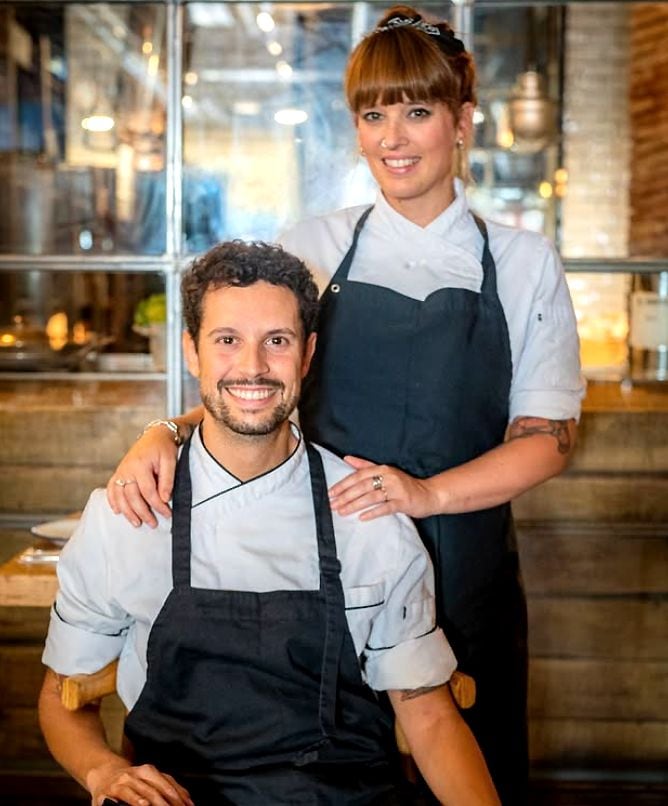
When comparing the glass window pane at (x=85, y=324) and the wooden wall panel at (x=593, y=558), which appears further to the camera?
the glass window pane at (x=85, y=324)

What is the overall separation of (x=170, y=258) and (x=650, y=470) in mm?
1331

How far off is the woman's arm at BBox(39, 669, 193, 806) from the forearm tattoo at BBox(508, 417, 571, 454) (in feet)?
2.47

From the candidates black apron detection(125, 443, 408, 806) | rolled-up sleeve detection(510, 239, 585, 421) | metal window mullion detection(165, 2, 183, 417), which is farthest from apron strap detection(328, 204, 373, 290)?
metal window mullion detection(165, 2, 183, 417)

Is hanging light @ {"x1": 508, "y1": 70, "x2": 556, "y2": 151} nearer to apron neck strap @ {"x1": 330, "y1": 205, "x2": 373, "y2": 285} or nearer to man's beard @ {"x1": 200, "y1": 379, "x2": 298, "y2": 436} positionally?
apron neck strap @ {"x1": 330, "y1": 205, "x2": 373, "y2": 285}

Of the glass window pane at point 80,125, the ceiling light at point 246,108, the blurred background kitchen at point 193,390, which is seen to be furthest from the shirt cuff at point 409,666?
the ceiling light at point 246,108

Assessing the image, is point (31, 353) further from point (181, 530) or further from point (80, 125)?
point (80, 125)

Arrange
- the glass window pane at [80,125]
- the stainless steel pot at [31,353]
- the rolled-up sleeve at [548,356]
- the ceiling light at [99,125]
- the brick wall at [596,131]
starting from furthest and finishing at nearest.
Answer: the brick wall at [596,131], the ceiling light at [99,125], the glass window pane at [80,125], the stainless steel pot at [31,353], the rolled-up sleeve at [548,356]

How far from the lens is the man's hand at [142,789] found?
1.30 m

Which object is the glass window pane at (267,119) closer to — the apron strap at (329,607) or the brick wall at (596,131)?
the apron strap at (329,607)

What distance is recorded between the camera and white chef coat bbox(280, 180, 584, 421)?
1.83m

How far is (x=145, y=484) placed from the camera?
58.7 inches

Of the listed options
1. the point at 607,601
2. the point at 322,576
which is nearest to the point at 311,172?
the point at 607,601

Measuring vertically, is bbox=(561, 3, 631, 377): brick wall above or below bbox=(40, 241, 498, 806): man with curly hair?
above

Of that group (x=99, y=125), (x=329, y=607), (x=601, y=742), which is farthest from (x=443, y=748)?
(x=99, y=125)
